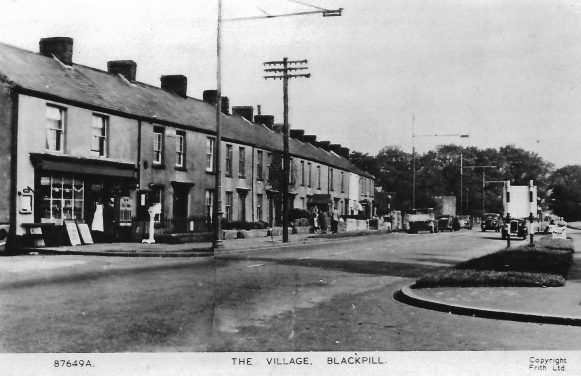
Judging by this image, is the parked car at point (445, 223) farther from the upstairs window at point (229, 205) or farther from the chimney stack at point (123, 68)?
the chimney stack at point (123, 68)

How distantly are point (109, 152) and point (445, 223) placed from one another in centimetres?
3393

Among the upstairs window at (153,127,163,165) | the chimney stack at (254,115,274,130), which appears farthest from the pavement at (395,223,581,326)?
the chimney stack at (254,115,274,130)

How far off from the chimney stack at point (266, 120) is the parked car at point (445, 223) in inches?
673

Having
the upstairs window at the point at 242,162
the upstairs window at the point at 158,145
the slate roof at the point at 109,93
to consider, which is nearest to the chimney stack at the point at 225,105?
the slate roof at the point at 109,93

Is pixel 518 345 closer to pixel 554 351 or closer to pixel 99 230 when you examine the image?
pixel 554 351

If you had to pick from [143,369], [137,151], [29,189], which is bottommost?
[143,369]

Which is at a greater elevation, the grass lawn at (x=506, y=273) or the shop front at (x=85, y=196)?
the shop front at (x=85, y=196)

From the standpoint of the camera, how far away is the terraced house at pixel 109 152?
74.0ft

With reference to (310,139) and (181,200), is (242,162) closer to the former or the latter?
(181,200)

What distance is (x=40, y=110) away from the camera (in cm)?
2350

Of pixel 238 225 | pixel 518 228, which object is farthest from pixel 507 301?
pixel 518 228

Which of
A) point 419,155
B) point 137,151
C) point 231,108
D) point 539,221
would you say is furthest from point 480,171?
point 137,151

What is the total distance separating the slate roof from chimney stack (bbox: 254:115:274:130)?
738 centimetres

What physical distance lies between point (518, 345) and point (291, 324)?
2965mm
